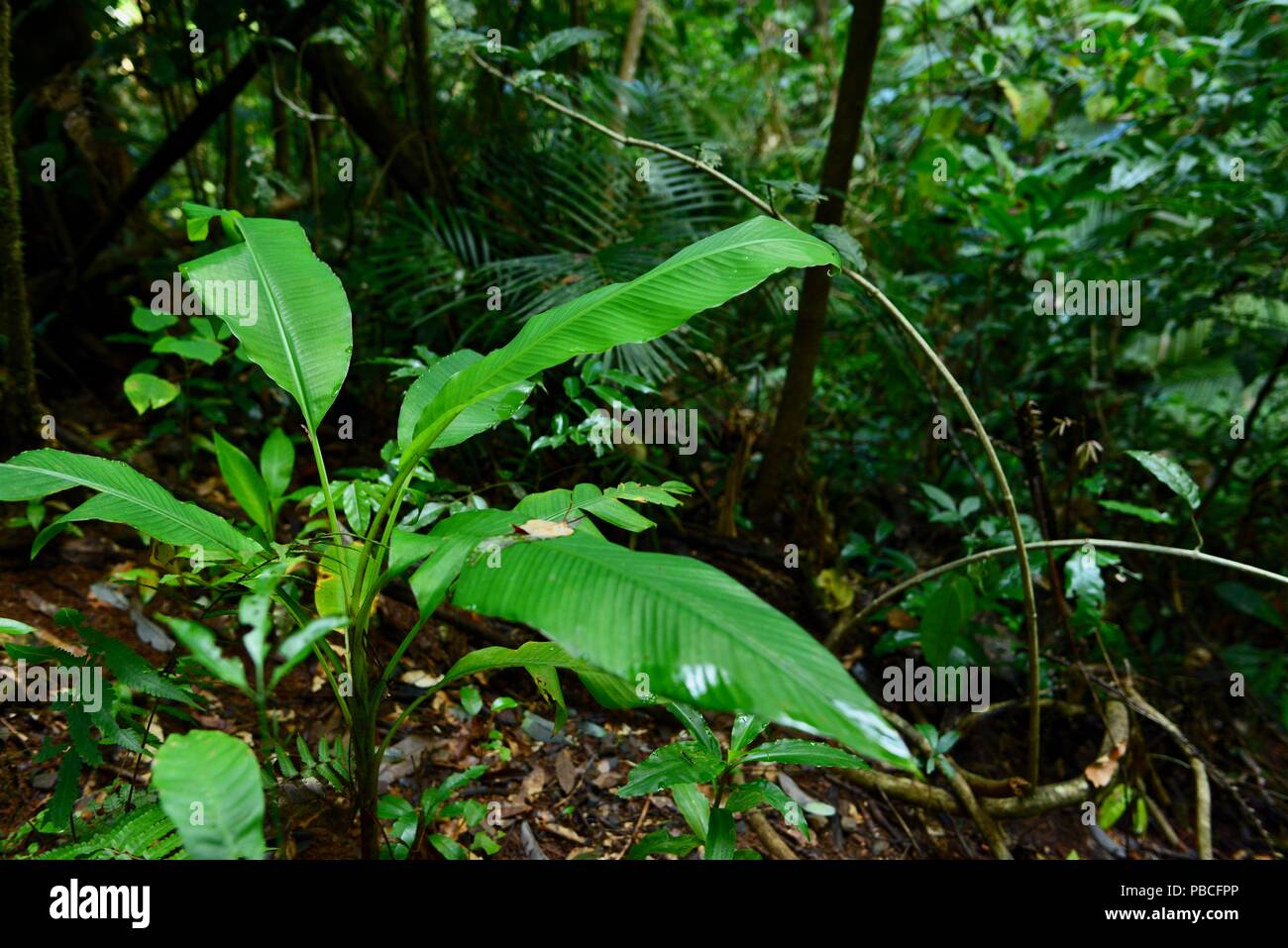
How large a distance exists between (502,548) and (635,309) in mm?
408

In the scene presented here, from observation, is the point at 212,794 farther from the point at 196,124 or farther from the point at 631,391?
the point at 196,124

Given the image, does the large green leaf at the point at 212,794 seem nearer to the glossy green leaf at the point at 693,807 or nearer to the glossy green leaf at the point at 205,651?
the glossy green leaf at the point at 205,651

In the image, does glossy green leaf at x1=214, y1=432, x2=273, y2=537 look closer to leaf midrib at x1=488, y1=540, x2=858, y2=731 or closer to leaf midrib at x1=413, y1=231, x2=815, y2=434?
leaf midrib at x1=413, y1=231, x2=815, y2=434

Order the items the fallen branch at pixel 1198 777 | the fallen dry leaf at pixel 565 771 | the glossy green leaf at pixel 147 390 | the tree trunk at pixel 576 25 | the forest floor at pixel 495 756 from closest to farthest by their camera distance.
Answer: the forest floor at pixel 495 756
the fallen dry leaf at pixel 565 771
the fallen branch at pixel 1198 777
the glossy green leaf at pixel 147 390
the tree trunk at pixel 576 25

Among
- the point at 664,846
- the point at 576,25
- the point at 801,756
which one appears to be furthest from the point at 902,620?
the point at 576,25

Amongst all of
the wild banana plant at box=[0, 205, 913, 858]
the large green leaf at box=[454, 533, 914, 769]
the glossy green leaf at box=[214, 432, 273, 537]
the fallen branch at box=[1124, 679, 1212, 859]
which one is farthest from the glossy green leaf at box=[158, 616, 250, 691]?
the fallen branch at box=[1124, 679, 1212, 859]

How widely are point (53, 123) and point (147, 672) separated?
2.28 metres

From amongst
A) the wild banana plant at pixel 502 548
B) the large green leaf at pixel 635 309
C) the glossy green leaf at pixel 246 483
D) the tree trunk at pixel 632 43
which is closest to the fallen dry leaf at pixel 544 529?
the wild banana plant at pixel 502 548

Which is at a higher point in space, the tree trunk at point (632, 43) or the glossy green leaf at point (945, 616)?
the tree trunk at point (632, 43)

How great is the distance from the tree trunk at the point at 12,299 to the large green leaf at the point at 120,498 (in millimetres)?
991

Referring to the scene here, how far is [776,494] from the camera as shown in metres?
2.75

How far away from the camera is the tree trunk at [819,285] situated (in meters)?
2.10
